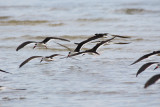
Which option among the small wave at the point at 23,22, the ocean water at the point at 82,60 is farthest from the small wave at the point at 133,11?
the small wave at the point at 23,22

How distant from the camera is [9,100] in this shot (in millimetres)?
9234

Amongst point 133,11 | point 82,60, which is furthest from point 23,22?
point 82,60

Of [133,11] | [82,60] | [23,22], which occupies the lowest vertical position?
[23,22]

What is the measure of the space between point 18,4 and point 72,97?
23362 millimetres

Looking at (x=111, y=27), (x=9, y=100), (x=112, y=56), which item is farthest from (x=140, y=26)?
(x=9, y=100)

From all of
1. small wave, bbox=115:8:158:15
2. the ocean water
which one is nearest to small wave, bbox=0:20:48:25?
the ocean water

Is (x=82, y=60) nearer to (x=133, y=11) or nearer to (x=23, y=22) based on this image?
(x=23, y=22)

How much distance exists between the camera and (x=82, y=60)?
1339cm

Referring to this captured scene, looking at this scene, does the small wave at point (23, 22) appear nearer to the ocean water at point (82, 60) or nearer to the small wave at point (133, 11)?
the ocean water at point (82, 60)

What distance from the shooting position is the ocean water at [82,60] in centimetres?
929

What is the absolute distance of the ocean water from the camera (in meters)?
9.29

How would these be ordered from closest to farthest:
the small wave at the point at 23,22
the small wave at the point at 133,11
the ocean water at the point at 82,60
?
the ocean water at the point at 82,60 → the small wave at the point at 23,22 → the small wave at the point at 133,11

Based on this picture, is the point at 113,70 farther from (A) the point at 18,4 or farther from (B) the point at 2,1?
(B) the point at 2,1

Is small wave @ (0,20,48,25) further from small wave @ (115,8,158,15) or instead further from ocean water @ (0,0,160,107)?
small wave @ (115,8,158,15)
